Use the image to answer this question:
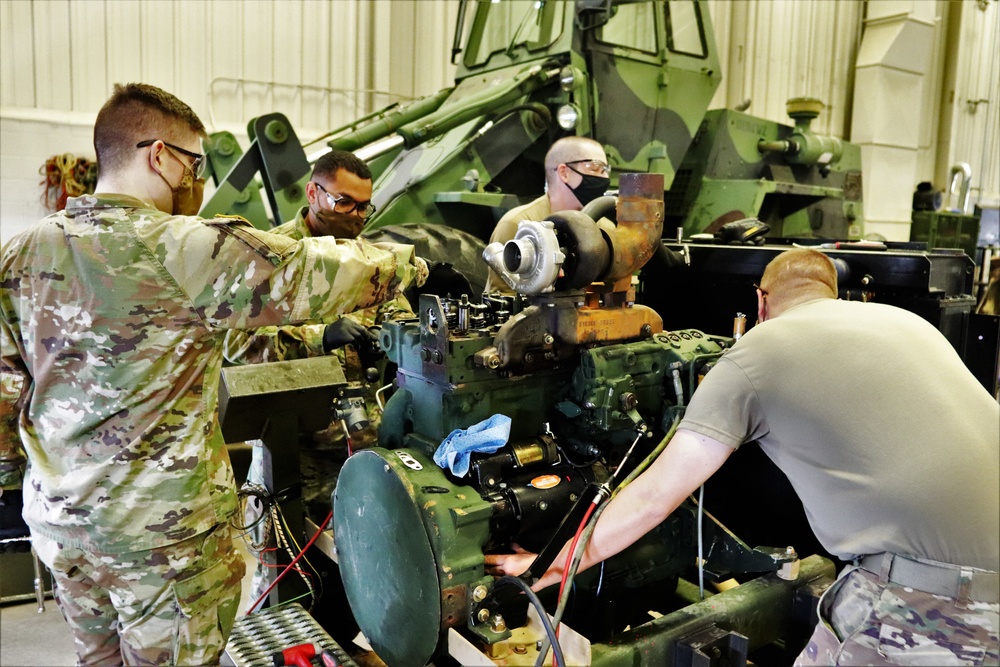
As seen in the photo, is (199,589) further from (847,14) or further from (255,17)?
(847,14)

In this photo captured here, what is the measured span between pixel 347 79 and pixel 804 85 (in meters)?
6.55

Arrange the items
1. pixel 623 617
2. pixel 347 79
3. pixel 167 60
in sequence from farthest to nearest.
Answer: pixel 347 79, pixel 167 60, pixel 623 617

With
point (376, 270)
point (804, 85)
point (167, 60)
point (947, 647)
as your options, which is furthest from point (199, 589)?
point (804, 85)

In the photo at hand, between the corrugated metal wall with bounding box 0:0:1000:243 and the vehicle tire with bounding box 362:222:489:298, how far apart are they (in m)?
3.98

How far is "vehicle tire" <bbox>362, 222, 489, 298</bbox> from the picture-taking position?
422 cm

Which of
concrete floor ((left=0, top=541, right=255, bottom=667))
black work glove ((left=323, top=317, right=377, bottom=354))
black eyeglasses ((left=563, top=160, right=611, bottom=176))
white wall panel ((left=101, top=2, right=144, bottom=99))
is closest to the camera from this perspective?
black work glove ((left=323, top=317, right=377, bottom=354))

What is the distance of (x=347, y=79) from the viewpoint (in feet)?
26.8

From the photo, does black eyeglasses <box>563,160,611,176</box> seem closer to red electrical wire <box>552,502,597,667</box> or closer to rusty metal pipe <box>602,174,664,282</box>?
rusty metal pipe <box>602,174,664,282</box>

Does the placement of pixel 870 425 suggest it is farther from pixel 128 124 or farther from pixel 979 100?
pixel 979 100

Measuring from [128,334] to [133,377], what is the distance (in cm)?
11

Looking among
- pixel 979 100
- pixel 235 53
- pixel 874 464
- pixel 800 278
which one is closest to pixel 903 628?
pixel 874 464

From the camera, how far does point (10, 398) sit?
2.10 m

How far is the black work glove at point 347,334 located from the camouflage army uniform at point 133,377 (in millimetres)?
834

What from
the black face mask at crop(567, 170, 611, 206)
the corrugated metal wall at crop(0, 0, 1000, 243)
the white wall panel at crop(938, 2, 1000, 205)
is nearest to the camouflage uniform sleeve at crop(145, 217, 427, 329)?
the black face mask at crop(567, 170, 611, 206)
